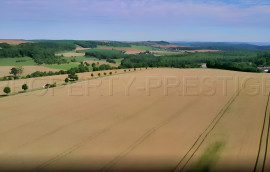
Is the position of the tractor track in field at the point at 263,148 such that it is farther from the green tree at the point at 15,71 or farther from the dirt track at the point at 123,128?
the green tree at the point at 15,71

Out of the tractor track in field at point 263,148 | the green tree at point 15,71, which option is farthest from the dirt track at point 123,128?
the green tree at point 15,71

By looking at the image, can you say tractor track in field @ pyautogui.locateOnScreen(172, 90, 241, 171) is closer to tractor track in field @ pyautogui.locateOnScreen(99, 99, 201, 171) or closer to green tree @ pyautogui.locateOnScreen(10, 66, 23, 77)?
tractor track in field @ pyautogui.locateOnScreen(99, 99, 201, 171)

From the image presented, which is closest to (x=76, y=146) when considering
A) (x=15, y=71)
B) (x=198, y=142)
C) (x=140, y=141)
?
(x=140, y=141)

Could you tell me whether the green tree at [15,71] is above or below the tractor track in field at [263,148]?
above

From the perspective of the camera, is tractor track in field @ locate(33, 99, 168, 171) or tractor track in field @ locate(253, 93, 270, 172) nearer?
tractor track in field @ locate(253, 93, 270, 172)

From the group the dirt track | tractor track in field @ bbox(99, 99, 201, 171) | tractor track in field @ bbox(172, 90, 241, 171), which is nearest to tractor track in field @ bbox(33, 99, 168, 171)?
the dirt track

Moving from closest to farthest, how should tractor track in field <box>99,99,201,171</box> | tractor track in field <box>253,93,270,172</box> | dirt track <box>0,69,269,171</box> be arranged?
1. tractor track in field <box>253,93,270,172</box>
2. tractor track in field <box>99,99,201,171</box>
3. dirt track <box>0,69,269,171</box>

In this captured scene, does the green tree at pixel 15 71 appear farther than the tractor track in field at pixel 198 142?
Yes

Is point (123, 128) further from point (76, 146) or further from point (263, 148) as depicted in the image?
point (263, 148)
